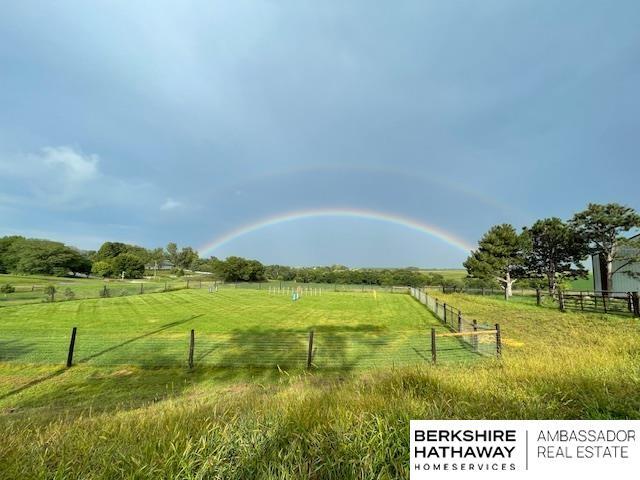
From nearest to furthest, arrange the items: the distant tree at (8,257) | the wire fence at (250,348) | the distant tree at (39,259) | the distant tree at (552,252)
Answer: the wire fence at (250,348) < the distant tree at (552,252) < the distant tree at (39,259) < the distant tree at (8,257)

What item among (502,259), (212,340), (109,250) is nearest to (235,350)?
(212,340)

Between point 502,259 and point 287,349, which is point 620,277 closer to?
point 502,259

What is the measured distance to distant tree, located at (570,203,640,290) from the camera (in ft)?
103

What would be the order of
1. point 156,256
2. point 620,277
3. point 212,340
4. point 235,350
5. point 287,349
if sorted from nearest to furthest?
point 235,350
point 287,349
point 212,340
point 620,277
point 156,256

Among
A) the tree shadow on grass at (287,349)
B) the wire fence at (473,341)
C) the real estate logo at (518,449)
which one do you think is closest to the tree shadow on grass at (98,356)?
the tree shadow on grass at (287,349)

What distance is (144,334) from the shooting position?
52.7 ft

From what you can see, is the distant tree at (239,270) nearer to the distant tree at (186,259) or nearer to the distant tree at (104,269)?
the distant tree at (104,269)

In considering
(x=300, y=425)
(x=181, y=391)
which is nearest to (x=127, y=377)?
(x=181, y=391)

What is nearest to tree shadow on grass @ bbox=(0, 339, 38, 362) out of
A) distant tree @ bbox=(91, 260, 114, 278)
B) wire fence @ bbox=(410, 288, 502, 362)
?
wire fence @ bbox=(410, 288, 502, 362)

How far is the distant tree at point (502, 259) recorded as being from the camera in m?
51.3

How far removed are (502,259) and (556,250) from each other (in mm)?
7400

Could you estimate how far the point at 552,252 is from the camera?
156 ft

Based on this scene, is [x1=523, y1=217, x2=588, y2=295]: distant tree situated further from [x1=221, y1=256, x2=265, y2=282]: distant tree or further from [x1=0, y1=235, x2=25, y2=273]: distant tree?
[x1=0, y1=235, x2=25, y2=273]: distant tree

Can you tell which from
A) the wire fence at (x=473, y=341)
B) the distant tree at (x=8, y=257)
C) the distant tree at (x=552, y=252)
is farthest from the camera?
the distant tree at (x=8, y=257)
